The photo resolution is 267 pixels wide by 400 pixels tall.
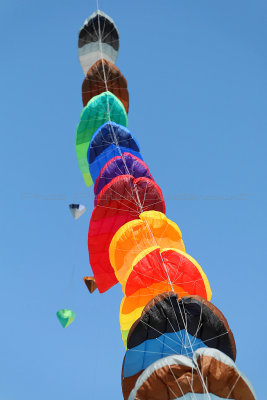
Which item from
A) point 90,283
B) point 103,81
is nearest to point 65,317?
point 90,283

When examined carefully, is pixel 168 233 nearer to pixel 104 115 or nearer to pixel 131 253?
pixel 131 253

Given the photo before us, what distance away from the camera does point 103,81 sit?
1398 cm

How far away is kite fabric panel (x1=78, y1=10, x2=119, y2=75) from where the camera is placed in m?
15.2

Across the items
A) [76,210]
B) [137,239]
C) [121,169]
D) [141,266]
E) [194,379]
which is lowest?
[194,379]

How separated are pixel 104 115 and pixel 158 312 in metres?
→ 7.72

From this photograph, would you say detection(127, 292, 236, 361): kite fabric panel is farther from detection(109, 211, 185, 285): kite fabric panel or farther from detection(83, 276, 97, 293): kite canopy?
detection(83, 276, 97, 293): kite canopy

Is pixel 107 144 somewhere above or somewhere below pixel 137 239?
above

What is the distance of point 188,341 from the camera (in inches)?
263

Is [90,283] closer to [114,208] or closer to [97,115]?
[114,208]

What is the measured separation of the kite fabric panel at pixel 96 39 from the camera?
50.0ft

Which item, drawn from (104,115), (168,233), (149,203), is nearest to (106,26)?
(104,115)

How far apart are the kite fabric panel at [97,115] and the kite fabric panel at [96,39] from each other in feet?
9.77

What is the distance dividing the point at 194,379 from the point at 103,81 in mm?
10959

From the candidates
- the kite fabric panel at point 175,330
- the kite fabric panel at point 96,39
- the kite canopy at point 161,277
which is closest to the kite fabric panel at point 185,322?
the kite fabric panel at point 175,330
